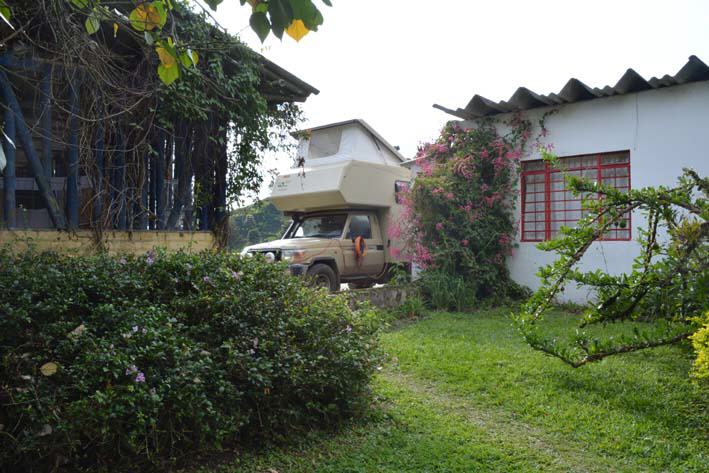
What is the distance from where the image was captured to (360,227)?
1179 centimetres

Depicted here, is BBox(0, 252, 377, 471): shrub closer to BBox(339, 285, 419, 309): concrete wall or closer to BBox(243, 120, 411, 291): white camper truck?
BBox(339, 285, 419, 309): concrete wall

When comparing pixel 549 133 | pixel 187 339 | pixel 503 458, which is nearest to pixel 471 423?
pixel 503 458

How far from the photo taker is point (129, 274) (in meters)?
4.38

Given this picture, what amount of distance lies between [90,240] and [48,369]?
11.9 feet

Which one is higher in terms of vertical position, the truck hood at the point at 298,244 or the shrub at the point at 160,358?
the truck hood at the point at 298,244

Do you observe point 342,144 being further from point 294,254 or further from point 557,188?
point 557,188

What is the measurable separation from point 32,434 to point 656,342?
Answer: 492cm

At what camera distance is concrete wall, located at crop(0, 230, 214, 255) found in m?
5.76

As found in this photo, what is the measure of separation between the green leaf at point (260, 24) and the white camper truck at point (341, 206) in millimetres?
7827

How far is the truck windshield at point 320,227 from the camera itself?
11453 millimetres

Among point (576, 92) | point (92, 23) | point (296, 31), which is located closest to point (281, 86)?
point (92, 23)

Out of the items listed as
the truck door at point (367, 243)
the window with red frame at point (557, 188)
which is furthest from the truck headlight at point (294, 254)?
the window with red frame at point (557, 188)

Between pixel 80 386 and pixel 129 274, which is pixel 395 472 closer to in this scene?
pixel 80 386

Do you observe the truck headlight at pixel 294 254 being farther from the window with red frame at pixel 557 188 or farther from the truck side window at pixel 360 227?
the window with red frame at pixel 557 188
